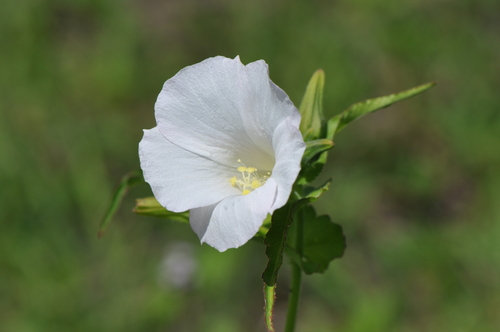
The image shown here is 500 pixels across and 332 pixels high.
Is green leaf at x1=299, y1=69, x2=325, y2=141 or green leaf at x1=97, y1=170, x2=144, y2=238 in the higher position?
green leaf at x1=299, y1=69, x2=325, y2=141

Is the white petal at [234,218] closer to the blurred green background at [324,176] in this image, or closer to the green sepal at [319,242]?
the green sepal at [319,242]

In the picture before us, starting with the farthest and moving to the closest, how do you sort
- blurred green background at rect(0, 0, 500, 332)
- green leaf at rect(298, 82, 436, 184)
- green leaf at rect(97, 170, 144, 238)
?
blurred green background at rect(0, 0, 500, 332) → green leaf at rect(97, 170, 144, 238) → green leaf at rect(298, 82, 436, 184)

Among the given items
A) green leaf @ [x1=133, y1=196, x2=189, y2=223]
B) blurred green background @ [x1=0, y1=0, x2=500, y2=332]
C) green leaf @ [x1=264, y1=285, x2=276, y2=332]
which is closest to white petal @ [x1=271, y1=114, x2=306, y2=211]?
green leaf @ [x1=264, y1=285, x2=276, y2=332]

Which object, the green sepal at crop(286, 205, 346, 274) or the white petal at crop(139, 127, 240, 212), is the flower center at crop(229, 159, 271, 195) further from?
the green sepal at crop(286, 205, 346, 274)

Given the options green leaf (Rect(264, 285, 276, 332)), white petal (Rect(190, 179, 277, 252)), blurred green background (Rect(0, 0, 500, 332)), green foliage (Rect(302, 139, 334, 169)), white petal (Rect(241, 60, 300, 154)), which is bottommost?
blurred green background (Rect(0, 0, 500, 332))

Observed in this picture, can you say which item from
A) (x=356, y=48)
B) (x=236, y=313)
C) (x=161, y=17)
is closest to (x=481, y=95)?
(x=356, y=48)

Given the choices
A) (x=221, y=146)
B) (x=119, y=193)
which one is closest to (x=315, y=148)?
(x=221, y=146)

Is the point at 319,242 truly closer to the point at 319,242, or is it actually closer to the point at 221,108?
the point at 319,242
